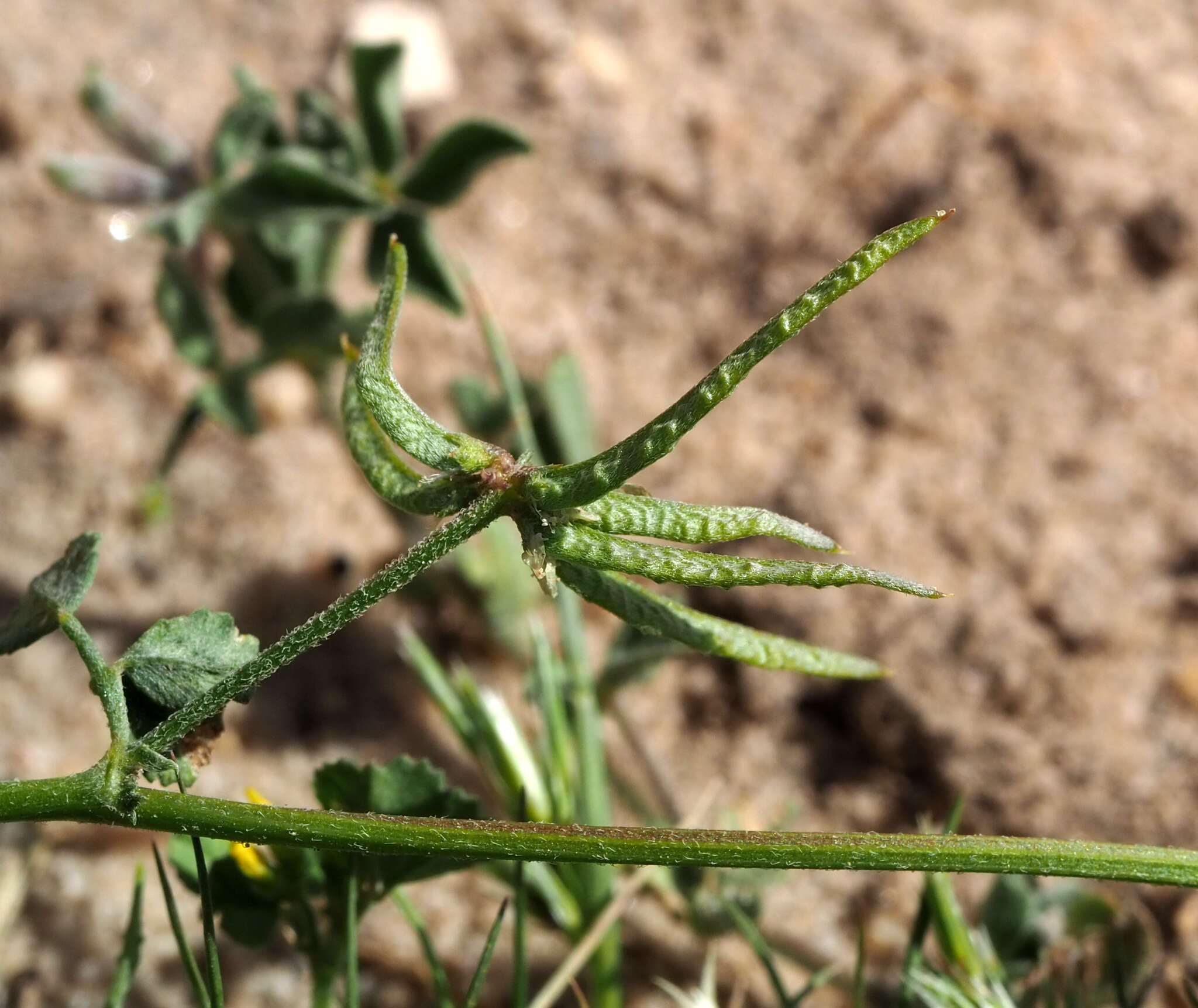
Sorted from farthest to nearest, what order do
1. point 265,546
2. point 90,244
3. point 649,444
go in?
point 90,244
point 265,546
point 649,444

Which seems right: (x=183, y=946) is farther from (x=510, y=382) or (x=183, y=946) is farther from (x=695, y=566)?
(x=510, y=382)

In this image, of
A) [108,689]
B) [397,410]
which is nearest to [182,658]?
[108,689]

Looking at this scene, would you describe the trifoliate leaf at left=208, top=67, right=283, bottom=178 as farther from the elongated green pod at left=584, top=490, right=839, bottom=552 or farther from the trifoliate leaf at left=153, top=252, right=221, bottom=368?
the elongated green pod at left=584, top=490, right=839, bottom=552

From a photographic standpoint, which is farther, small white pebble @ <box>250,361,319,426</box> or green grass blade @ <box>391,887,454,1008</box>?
small white pebble @ <box>250,361,319,426</box>

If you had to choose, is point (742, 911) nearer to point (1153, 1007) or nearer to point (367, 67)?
point (1153, 1007)

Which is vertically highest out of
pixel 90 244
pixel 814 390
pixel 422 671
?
pixel 90 244

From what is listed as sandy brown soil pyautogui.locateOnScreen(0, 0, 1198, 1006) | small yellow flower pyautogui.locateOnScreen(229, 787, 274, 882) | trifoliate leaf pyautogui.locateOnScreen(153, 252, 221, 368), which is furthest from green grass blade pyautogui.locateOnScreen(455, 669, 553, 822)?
trifoliate leaf pyautogui.locateOnScreen(153, 252, 221, 368)

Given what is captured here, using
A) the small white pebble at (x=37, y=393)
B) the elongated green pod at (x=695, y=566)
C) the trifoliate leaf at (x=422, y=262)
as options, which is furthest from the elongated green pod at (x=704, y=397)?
the small white pebble at (x=37, y=393)

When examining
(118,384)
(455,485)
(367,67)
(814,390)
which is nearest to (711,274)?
(814,390)
